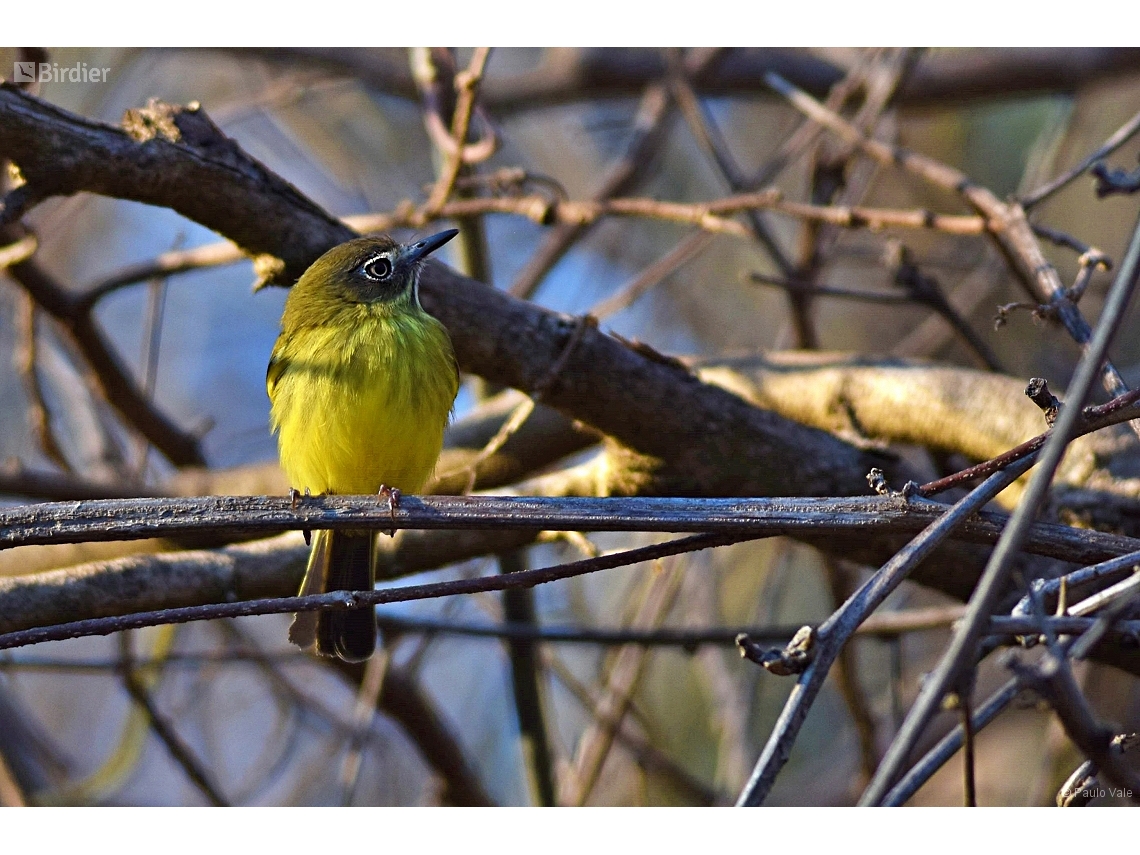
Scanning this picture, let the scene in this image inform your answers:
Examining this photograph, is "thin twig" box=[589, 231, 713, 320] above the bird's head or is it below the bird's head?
above

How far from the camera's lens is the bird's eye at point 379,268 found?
3.74 metres

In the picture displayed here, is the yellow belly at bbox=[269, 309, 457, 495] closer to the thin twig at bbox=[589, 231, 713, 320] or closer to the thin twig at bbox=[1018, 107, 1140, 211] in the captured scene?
the thin twig at bbox=[589, 231, 713, 320]

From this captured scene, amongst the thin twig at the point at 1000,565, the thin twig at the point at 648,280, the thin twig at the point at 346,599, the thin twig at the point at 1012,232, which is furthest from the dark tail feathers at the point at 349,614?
the thin twig at the point at 1012,232

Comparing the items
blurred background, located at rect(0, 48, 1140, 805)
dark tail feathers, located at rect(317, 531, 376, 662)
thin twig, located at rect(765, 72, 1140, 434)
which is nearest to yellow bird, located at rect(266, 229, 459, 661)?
dark tail feathers, located at rect(317, 531, 376, 662)

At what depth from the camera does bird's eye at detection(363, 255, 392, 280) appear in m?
3.74

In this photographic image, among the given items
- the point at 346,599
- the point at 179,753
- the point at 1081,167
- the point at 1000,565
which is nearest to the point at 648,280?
the point at 1081,167

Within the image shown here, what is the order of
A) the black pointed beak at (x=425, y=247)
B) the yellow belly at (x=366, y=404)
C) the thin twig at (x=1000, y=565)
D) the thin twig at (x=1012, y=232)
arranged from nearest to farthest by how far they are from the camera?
1. the thin twig at (x=1000, y=565)
2. the thin twig at (x=1012, y=232)
3. the yellow belly at (x=366, y=404)
4. the black pointed beak at (x=425, y=247)

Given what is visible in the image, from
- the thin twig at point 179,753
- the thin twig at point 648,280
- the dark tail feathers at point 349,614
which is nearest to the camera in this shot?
the dark tail feathers at point 349,614

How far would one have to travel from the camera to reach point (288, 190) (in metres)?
3.29

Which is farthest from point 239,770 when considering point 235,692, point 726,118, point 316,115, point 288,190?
point 726,118

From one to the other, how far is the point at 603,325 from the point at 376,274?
2.58 ft

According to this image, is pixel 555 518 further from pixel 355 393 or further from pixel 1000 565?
pixel 355 393

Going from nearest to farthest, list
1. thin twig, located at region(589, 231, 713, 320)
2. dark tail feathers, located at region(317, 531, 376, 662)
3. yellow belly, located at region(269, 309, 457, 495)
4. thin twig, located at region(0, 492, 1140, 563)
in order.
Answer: thin twig, located at region(0, 492, 1140, 563) < yellow belly, located at region(269, 309, 457, 495) < dark tail feathers, located at region(317, 531, 376, 662) < thin twig, located at region(589, 231, 713, 320)

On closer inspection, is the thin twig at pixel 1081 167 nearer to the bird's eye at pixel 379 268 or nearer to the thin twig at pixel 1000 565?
the thin twig at pixel 1000 565
